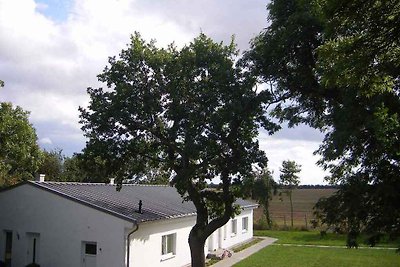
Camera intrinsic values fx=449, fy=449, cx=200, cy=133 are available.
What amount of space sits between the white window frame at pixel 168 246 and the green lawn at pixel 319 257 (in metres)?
3.90

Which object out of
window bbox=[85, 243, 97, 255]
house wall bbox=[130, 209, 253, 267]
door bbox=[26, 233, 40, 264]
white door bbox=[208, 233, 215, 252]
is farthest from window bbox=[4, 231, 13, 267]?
white door bbox=[208, 233, 215, 252]

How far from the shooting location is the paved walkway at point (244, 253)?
2554cm

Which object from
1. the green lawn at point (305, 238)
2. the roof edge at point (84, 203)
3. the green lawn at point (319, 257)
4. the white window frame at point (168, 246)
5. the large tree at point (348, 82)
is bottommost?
the green lawn at point (319, 257)

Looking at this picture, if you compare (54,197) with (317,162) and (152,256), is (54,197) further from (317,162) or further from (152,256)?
(317,162)

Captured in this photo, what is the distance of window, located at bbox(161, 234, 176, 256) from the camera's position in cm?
2256

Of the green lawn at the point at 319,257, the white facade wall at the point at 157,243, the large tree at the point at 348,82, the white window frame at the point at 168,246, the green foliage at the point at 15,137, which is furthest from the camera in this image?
the green lawn at the point at 319,257

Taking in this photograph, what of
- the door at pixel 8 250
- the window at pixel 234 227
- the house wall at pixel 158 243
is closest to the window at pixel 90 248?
the house wall at pixel 158 243

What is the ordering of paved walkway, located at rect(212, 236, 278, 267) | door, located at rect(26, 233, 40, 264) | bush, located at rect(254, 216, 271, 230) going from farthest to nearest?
1. bush, located at rect(254, 216, 271, 230)
2. paved walkway, located at rect(212, 236, 278, 267)
3. door, located at rect(26, 233, 40, 264)

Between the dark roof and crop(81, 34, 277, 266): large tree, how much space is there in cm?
201

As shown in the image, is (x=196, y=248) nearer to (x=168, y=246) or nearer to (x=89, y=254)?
(x=168, y=246)

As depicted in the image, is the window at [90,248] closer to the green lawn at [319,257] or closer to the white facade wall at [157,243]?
the white facade wall at [157,243]

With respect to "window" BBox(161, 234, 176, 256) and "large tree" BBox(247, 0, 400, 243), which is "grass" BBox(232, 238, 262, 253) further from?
"large tree" BBox(247, 0, 400, 243)

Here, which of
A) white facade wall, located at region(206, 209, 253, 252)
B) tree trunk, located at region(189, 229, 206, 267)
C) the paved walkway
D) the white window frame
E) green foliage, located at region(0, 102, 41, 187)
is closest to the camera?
tree trunk, located at region(189, 229, 206, 267)

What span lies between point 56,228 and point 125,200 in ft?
13.4
